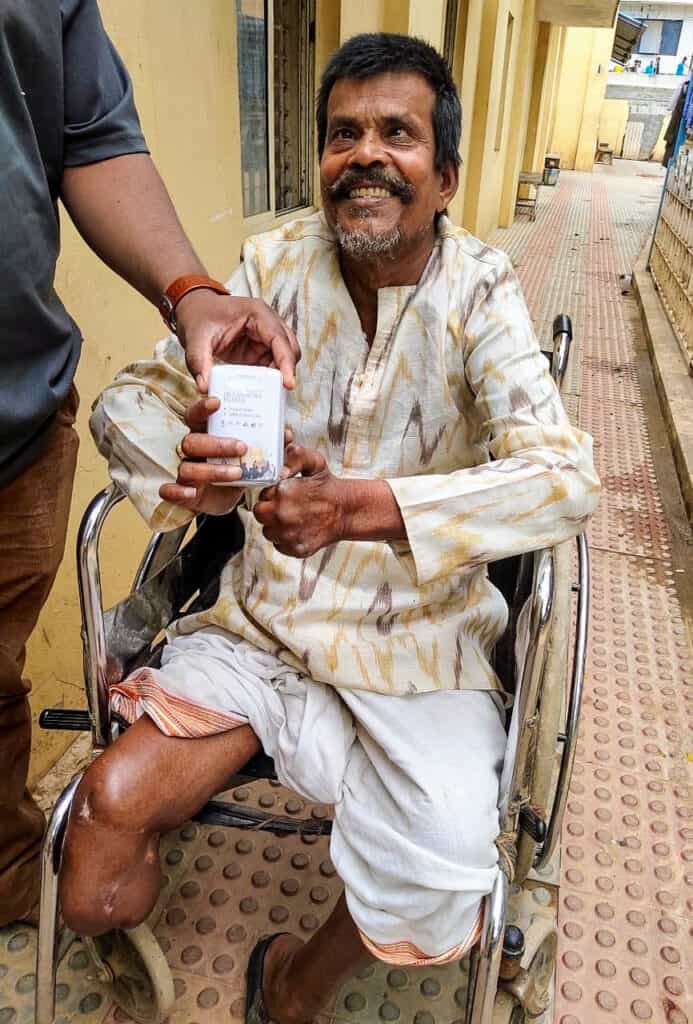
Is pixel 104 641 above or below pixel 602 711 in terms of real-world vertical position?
above

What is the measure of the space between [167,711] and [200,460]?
0.44 m

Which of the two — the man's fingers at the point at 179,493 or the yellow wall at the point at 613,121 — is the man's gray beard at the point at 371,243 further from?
the yellow wall at the point at 613,121

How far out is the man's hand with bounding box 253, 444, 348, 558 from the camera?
1.08 metres

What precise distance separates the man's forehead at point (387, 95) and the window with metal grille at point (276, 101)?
1.47m

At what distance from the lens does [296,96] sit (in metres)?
3.34

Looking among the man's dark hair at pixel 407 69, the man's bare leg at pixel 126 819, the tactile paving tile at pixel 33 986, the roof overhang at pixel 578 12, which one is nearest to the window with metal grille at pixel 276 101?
the man's dark hair at pixel 407 69

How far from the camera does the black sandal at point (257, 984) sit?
1485mm

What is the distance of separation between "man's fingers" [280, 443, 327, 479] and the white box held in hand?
52 millimetres

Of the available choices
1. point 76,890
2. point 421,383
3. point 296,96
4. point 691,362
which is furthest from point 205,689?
point 691,362

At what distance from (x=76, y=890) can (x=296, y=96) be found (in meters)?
3.12

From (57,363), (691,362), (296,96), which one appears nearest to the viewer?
(57,363)

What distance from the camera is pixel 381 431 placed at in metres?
1.43

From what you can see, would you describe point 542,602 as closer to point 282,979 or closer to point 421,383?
point 421,383

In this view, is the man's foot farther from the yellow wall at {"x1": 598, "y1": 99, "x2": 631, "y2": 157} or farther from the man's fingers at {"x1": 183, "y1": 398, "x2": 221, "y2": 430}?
the yellow wall at {"x1": 598, "y1": 99, "x2": 631, "y2": 157}
